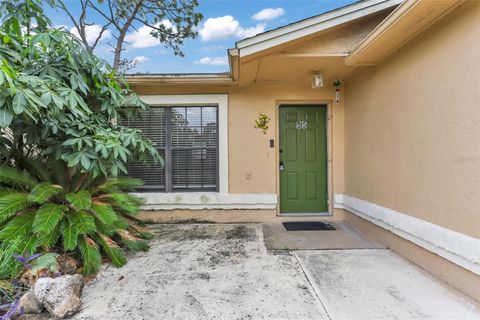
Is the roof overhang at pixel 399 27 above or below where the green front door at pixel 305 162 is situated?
above

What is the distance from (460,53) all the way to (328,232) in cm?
271

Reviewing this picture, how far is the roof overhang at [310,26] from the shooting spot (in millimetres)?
3361

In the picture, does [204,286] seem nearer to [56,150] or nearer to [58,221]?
[58,221]

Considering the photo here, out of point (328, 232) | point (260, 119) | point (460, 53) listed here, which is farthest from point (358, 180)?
point (460, 53)

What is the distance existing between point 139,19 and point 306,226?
301 inches

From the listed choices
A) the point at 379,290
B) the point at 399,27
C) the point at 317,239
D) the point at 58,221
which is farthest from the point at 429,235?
the point at 58,221

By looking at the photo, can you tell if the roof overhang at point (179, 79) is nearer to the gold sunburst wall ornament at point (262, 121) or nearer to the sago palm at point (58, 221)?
the gold sunburst wall ornament at point (262, 121)

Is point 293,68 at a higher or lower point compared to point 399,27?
higher

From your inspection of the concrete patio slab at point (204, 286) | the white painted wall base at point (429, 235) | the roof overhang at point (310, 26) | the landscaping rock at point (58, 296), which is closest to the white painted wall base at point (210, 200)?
the concrete patio slab at point (204, 286)

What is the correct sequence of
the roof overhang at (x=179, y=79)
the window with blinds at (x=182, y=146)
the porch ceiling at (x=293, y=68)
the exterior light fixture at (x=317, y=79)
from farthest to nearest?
1. the window with blinds at (x=182, y=146)
2. the roof overhang at (x=179, y=79)
3. the exterior light fixture at (x=317, y=79)
4. the porch ceiling at (x=293, y=68)

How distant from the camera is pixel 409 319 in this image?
1.89 m

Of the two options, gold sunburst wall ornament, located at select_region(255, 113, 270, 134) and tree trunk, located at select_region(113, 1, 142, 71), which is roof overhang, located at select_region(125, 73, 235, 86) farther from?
tree trunk, located at select_region(113, 1, 142, 71)

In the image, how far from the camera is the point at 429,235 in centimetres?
255

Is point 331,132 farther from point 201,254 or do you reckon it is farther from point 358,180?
point 201,254
